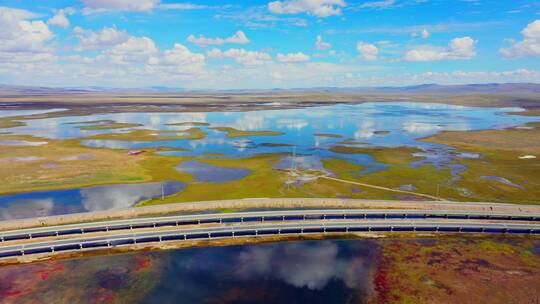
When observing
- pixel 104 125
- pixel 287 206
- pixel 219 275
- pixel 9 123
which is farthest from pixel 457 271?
pixel 9 123

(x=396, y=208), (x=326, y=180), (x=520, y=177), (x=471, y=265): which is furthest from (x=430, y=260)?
(x=520, y=177)

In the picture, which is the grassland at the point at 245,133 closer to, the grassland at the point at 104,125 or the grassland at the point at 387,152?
the grassland at the point at 387,152

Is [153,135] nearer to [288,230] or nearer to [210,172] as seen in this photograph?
[210,172]

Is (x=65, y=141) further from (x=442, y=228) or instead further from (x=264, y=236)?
(x=442, y=228)

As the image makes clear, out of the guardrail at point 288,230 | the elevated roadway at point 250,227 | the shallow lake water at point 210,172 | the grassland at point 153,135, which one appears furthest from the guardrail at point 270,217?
the grassland at point 153,135

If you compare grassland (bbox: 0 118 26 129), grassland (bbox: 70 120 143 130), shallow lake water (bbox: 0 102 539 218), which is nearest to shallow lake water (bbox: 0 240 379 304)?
shallow lake water (bbox: 0 102 539 218)
